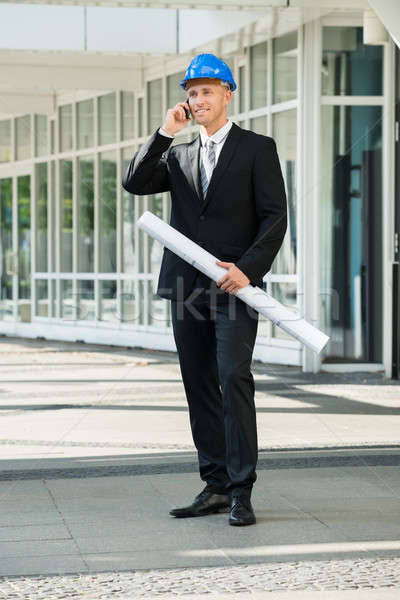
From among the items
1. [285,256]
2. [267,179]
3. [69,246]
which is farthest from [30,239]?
[267,179]

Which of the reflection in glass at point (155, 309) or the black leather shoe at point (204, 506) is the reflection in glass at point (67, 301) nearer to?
the reflection in glass at point (155, 309)

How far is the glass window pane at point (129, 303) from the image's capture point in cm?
1587

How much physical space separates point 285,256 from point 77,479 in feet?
23.2

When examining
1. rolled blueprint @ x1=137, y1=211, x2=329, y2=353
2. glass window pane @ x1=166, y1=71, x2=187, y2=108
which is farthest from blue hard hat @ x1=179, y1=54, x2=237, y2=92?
glass window pane @ x1=166, y1=71, x2=187, y2=108

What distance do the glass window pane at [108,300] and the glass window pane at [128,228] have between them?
17.3 inches

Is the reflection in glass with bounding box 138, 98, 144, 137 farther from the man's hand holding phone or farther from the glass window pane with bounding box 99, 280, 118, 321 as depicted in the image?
the man's hand holding phone

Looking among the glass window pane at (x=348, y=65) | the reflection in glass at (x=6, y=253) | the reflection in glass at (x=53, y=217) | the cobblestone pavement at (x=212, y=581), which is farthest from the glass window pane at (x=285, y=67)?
the cobblestone pavement at (x=212, y=581)

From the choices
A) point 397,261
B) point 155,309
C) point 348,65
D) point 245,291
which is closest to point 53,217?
point 155,309

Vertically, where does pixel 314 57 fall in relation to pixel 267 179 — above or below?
above

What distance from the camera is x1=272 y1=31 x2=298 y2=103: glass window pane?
12.1m

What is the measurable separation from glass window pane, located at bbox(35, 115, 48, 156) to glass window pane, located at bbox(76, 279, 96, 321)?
2.51 meters

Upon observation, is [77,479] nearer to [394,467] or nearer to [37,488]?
[37,488]

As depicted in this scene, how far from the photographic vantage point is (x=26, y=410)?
8.68 meters

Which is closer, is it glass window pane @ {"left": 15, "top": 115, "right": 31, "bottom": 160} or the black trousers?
the black trousers
